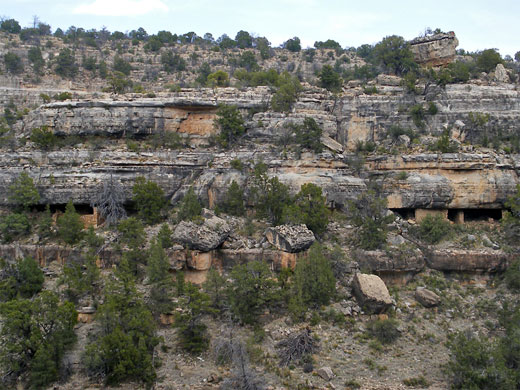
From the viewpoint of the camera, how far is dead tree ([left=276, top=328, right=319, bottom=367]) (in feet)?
71.2

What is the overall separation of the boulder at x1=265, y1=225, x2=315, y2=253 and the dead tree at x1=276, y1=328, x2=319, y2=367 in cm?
612

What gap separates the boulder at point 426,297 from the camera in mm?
25719

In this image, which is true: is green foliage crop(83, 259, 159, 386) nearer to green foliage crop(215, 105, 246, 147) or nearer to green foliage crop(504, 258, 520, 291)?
green foliage crop(215, 105, 246, 147)

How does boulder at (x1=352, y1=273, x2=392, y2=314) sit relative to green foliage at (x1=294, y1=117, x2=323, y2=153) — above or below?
below

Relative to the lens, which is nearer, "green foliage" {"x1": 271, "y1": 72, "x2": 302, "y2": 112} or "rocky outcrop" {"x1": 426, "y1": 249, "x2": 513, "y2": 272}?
"rocky outcrop" {"x1": 426, "y1": 249, "x2": 513, "y2": 272}

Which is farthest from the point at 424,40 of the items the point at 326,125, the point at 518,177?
the point at 518,177

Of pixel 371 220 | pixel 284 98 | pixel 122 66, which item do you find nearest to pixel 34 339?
pixel 371 220

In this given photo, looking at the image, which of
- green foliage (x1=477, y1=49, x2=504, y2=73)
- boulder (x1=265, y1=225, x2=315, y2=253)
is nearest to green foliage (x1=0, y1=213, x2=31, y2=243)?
boulder (x1=265, y1=225, x2=315, y2=253)

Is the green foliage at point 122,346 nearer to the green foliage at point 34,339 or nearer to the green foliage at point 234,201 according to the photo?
the green foliage at point 34,339

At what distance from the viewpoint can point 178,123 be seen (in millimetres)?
39156

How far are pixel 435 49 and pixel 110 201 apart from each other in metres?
35.7

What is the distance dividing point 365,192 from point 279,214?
673 centimetres

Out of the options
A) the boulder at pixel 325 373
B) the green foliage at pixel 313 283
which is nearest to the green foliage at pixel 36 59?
the green foliage at pixel 313 283

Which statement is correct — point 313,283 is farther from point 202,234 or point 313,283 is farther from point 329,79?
point 329,79
